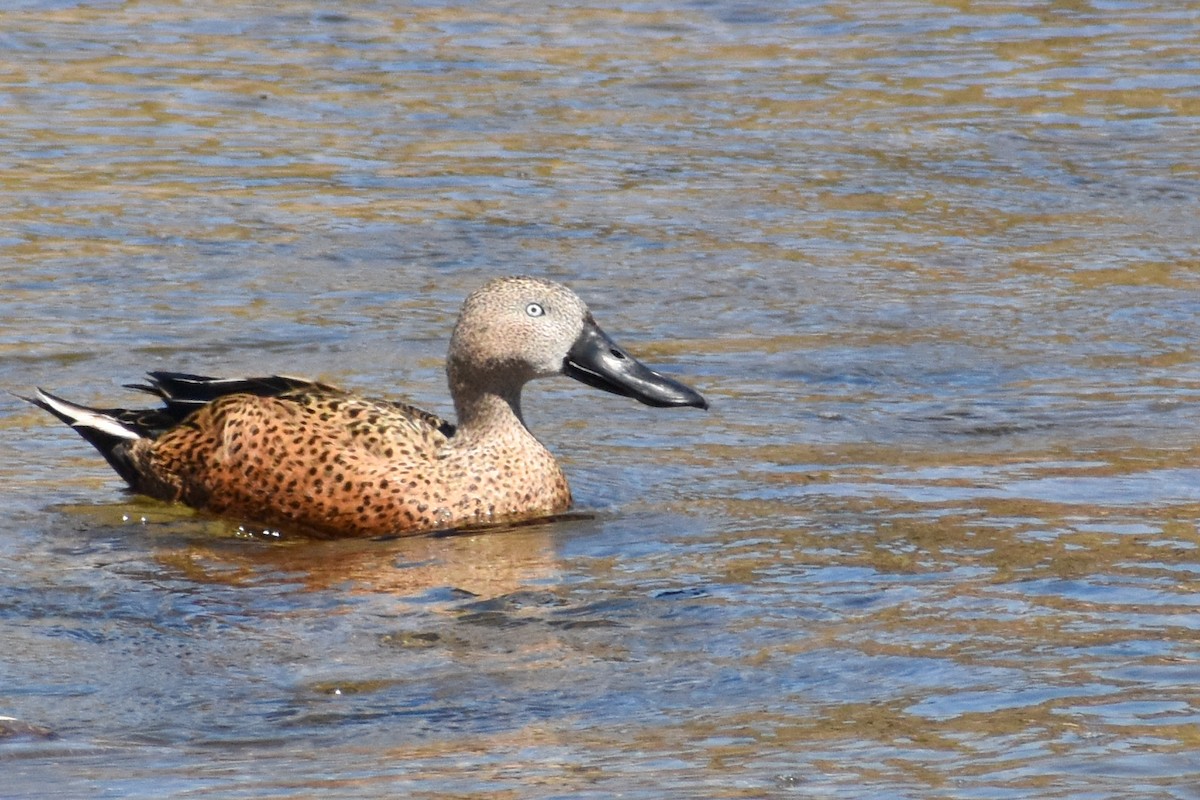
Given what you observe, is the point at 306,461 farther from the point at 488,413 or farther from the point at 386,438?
the point at 488,413

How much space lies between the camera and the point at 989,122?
1345 centimetres

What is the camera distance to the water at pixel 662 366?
5.39 meters

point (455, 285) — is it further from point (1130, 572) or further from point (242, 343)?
point (1130, 572)

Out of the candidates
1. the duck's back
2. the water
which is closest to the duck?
the duck's back

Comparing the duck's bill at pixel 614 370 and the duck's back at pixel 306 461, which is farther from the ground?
the duck's bill at pixel 614 370

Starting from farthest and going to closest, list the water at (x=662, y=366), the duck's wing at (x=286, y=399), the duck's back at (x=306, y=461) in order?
the duck's wing at (x=286, y=399) < the duck's back at (x=306, y=461) < the water at (x=662, y=366)

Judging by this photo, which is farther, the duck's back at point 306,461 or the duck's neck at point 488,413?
the duck's neck at point 488,413

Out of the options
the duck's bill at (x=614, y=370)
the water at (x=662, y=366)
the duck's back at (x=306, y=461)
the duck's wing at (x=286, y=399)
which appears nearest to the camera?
the water at (x=662, y=366)

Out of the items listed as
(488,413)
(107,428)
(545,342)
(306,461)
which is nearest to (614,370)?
(545,342)

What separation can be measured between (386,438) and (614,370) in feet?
2.56

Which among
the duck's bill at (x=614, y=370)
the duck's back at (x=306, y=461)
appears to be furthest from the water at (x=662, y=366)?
the duck's bill at (x=614, y=370)

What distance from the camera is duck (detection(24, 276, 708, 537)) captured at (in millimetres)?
7645

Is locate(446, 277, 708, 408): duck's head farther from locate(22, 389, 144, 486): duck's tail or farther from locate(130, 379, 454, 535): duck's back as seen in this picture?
locate(22, 389, 144, 486): duck's tail

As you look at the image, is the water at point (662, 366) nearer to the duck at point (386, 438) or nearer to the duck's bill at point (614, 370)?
the duck at point (386, 438)
